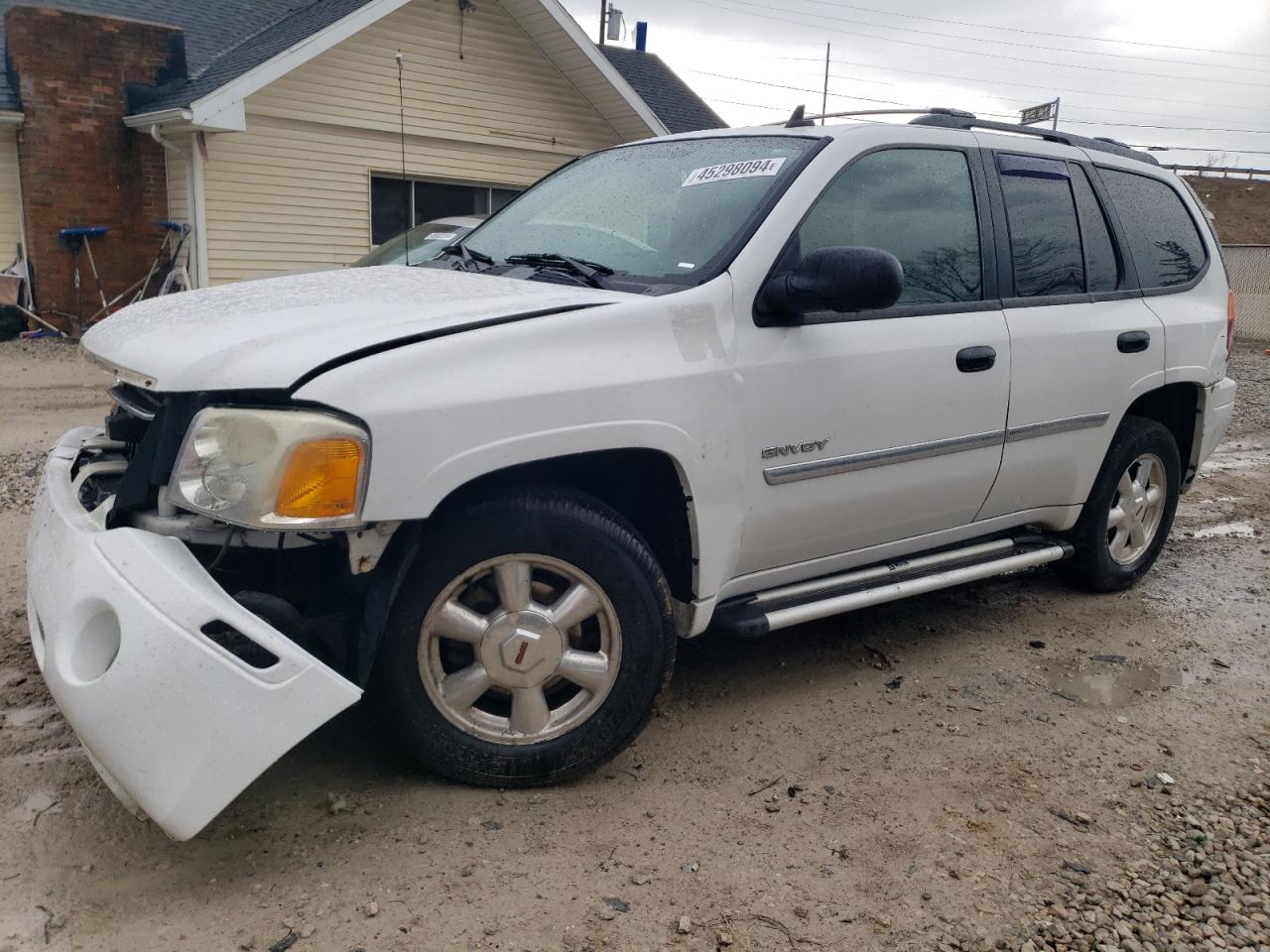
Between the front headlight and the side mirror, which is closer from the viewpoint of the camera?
the front headlight

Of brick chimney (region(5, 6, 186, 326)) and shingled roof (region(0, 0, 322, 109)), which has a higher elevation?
shingled roof (region(0, 0, 322, 109))

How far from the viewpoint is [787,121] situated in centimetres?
399

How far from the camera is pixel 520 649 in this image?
2.84 metres

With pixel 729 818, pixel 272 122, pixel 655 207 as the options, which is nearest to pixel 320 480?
pixel 729 818

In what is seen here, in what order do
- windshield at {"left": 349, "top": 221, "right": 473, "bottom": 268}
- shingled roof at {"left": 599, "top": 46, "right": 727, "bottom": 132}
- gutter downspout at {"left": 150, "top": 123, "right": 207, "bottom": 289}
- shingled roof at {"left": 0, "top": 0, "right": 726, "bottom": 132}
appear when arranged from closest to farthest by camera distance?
windshield at {"left": 349, "top": 221, "right": 473, "bottom": 268} < gutter downspout at {"left": 150, "top": 123, "right": 207, "bottom": 289} < shingled roof at {"left": 0, "top": 0, "right": 726, "bottom": 132} < shingled roof at {"left": 599, "top": 46, "right": 727, "bottom": 132}

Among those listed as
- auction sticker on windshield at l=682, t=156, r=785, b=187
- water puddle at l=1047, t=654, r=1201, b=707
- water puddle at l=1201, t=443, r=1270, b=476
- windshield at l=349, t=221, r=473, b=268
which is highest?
auction sticker on windshield at l=682, t=156, r=785, b=187

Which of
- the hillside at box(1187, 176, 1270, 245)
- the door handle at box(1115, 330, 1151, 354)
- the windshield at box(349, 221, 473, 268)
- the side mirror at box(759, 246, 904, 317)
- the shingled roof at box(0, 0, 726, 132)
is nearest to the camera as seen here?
the side mirror at box(759, 246, 904, 317)

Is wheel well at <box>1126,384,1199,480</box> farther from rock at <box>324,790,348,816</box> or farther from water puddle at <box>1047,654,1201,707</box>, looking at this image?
rock at <box>324,790,348,816</box>

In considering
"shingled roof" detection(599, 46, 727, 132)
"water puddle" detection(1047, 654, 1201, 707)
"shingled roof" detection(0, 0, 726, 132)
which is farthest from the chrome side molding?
"shingled roof" detection(599, 46, 727, 132)

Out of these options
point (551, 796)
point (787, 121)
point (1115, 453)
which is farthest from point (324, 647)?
point (1115, 453)

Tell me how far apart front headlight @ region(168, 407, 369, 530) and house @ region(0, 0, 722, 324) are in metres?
10.9

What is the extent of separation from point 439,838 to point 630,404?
1.23 metres

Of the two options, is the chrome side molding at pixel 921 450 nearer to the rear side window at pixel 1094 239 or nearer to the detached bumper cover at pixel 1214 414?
the rear side window at pixel 1094 239

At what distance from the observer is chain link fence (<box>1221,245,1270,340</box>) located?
1909cm
